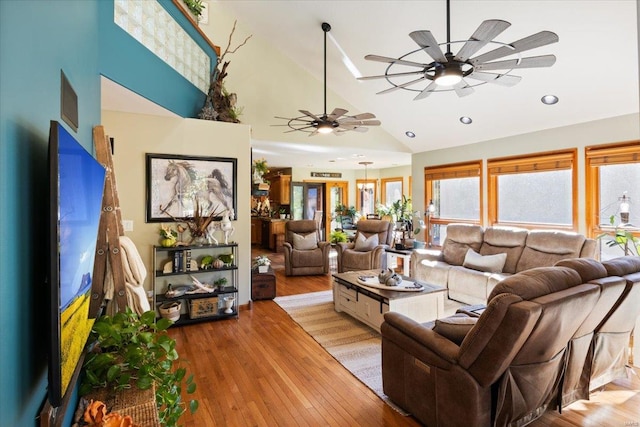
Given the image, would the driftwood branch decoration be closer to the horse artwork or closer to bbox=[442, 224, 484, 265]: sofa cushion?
the horse artwork

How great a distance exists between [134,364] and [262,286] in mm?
3389

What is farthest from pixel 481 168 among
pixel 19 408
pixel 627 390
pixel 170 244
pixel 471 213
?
pixel 19 408

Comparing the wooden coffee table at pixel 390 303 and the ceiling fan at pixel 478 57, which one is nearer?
the ceiling fan at pixel 478 57

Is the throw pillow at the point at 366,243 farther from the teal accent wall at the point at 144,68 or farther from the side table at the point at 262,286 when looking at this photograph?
the teal accent wall at the point at 144,68

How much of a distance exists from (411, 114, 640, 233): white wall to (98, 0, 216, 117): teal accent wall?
4637mm

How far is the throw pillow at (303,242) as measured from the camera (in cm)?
650

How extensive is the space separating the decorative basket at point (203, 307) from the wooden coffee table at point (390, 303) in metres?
1.66

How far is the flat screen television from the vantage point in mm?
874

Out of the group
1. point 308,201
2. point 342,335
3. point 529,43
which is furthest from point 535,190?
point 308,201

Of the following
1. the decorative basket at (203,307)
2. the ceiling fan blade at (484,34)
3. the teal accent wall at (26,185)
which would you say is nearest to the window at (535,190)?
the ceiling fan blade at (484,34)

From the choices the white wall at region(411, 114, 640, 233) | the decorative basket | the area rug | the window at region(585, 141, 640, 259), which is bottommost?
the area rug

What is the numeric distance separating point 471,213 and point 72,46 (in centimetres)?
618

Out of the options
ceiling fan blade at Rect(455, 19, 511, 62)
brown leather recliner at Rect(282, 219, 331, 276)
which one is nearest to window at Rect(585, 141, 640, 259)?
ceiling fan blade at Rect(455, 19, 511, 62)

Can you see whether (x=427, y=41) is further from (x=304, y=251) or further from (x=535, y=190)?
(x=304, y=251)
